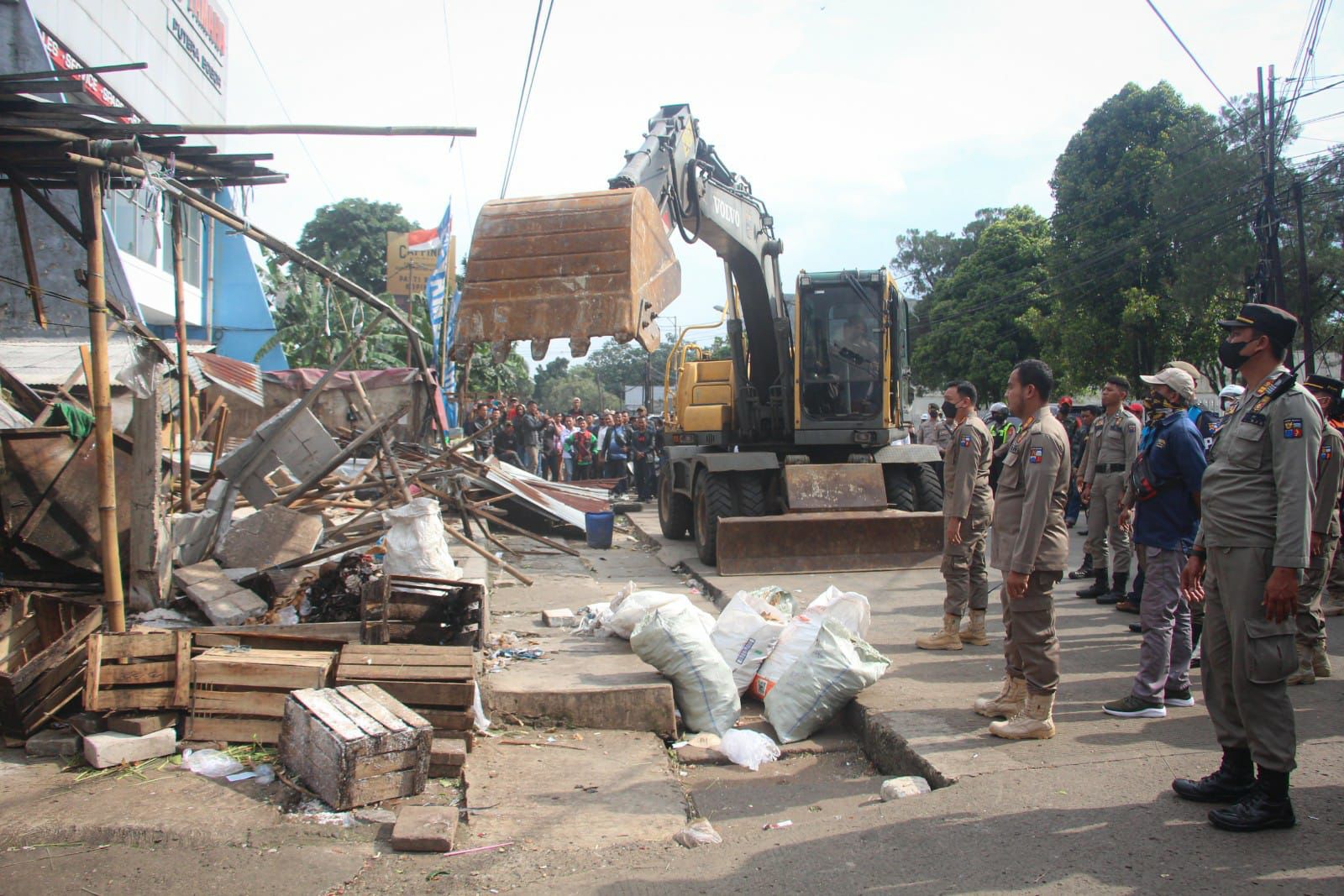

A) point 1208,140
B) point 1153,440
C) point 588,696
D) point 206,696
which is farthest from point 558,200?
Answer: point 1208,140

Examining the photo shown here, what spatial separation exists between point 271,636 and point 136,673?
2.38ft

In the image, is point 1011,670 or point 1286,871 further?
point 1011,670

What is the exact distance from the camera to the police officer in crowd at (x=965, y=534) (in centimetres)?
621

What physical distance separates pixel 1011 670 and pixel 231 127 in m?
5.44

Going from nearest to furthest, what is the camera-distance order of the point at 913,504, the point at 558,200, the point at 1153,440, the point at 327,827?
the point at 327,827 → the point at 1153,440 → the point at 558,200 → the point at 913,504

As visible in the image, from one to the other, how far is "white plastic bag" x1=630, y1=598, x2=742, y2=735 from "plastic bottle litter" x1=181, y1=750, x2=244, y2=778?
219cm

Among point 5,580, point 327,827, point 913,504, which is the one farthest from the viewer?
point 913,504

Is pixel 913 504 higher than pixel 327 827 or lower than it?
higher

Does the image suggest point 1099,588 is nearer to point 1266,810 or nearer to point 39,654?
point 1266,810

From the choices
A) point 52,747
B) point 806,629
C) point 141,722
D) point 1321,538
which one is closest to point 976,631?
point 806,629

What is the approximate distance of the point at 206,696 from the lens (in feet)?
15.0

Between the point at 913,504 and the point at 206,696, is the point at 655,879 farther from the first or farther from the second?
the point at 913,504

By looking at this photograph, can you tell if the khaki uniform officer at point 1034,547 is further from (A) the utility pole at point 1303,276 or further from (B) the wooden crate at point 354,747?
(A) the utility pole at point 1303,276

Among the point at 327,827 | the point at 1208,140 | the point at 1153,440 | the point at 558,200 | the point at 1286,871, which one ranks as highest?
the point at 1208,140
